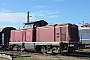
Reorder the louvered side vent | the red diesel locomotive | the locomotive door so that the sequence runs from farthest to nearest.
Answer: the louvered side vent → the locomotive door → the red diesel locomotive

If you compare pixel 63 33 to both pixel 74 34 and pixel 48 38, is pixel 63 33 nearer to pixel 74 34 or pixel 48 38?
pixel 74 34

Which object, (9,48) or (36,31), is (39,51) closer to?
(36,31)

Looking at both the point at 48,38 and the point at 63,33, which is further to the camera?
the point at 48,38

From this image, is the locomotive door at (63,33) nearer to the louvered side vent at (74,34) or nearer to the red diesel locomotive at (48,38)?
the red diesel locomotive at (48,38)

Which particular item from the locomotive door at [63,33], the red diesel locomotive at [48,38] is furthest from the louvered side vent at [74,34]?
the locomotive door at [63,33]

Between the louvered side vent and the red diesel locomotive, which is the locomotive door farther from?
the louvered side vent

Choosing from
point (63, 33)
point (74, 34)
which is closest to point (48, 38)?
point (63, 33)

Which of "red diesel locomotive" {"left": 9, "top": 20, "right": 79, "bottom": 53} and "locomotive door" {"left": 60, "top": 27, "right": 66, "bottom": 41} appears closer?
"red diesel locomotive" {"left": 9, "top": 20, "right": 79, "bottom": 53}

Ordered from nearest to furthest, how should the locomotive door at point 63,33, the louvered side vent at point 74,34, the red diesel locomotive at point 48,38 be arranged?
the red diesel locomotive at point 48,38, the locomotive door at point 63,33, the louvered side vent at point 74,34

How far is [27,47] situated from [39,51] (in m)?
1.72

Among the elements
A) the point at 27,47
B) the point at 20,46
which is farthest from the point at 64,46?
the point at 20,46

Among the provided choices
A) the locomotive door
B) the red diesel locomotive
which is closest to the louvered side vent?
the red diesel locomotive

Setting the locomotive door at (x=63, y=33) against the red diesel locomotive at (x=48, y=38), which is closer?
the red diesel locomotive at (x=48, y=38)

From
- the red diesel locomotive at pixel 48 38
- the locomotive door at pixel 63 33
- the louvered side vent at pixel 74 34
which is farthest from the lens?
the louvered side vent at pixel 74 34
